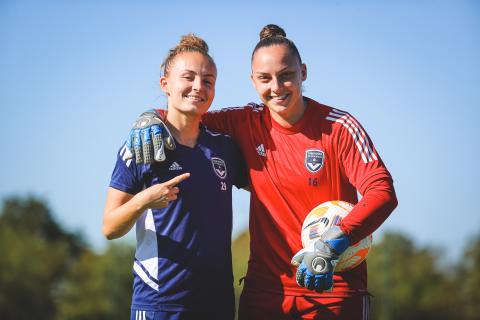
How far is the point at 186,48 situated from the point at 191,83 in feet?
1.27

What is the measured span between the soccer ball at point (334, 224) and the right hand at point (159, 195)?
3.94ft

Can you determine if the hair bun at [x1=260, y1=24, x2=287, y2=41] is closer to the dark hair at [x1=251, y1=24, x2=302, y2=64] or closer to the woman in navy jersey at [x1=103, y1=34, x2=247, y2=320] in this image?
the dark hair at [x1=251, y1=24, x2=302, y2=64]

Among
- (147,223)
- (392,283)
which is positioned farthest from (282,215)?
(392,283)

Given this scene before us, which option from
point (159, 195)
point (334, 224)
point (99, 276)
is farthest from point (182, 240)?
point (99, 276)

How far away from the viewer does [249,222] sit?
20.4ft

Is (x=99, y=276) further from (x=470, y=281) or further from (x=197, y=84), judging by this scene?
(x=197, y=84)

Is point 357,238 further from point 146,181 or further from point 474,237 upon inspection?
point 474,237

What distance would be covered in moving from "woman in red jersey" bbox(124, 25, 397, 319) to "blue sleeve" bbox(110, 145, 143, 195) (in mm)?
270

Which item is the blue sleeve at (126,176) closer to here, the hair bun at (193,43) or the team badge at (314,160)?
the hair bun at (193,43)

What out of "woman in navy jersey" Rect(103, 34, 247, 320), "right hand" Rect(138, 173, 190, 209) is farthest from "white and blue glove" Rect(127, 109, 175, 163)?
"right hand" Rect(138, 173, 190, 209)

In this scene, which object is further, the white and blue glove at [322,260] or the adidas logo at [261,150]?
the adidas logo at [261,150]

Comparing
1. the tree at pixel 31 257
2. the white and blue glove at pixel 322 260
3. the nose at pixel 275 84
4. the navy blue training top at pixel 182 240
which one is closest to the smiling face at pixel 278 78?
the nose at pixel 275 84

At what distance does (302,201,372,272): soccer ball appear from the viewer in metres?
5.60

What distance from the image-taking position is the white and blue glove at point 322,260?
5.29m
